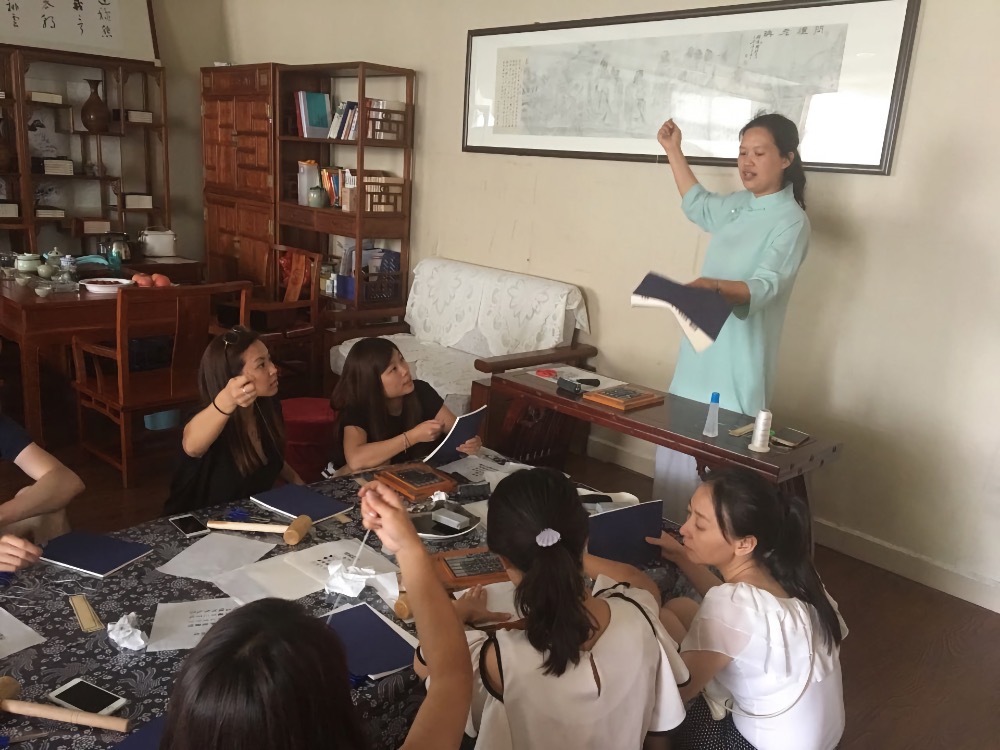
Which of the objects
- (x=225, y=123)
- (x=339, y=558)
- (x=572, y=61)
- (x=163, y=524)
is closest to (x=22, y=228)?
(x=225, y=123)

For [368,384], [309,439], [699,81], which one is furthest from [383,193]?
[368,384]

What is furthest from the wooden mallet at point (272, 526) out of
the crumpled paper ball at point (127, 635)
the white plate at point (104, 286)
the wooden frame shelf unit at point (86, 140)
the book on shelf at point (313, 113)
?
the wooden frame shelf unit at point (86, 140)

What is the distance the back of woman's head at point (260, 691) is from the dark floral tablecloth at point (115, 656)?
1.10ft

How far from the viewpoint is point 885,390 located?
2.85 metres

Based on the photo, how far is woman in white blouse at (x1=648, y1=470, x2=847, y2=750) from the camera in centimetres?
129

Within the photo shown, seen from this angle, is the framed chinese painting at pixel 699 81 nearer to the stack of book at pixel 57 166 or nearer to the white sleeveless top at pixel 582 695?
the white sleeveless top at pixel 582 695

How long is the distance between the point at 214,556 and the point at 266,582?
0.47 feet

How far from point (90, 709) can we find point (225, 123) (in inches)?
185

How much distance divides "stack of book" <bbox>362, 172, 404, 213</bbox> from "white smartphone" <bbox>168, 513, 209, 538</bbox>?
2915 millimetres

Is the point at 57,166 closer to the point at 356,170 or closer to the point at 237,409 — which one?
the point at 356,170

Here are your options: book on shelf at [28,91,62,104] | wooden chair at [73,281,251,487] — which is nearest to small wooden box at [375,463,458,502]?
wooden chair at [73,281,251,487]

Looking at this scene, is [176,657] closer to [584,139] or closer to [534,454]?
[534,454]

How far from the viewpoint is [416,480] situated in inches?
74.0

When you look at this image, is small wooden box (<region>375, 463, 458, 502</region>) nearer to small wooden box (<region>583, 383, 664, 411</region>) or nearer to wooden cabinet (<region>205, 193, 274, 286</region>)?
small wooden box (<region>583, 383, 664, 411</region>)
